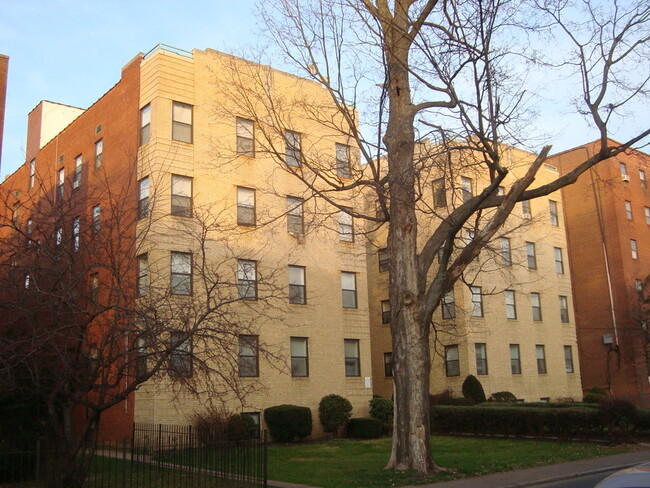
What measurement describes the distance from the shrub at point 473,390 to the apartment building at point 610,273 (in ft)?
51.9

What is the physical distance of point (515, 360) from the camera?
127 ft

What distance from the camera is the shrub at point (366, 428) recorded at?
27.2 m

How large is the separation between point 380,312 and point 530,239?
10.6 meters

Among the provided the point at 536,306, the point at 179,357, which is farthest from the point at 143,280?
the point at 536,306

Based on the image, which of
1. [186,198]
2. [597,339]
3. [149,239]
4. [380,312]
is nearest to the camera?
[149,239]

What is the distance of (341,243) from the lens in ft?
101

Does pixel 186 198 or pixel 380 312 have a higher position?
pixel 186 198

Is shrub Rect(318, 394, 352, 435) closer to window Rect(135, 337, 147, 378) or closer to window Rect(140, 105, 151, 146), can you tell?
window Rect(140, 105, 151, 146)

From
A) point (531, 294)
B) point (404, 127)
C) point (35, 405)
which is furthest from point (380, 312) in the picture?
point (35, 405)

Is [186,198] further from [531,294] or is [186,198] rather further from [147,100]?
[531,294]

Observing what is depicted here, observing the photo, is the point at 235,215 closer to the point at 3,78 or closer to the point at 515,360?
the point at 3,78

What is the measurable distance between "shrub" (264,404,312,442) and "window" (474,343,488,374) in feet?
44.7

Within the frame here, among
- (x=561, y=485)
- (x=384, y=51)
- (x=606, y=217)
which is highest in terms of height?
(x=606, y=217)

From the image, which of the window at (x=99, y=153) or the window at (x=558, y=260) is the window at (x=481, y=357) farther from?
the window at (x=99, y=153)
